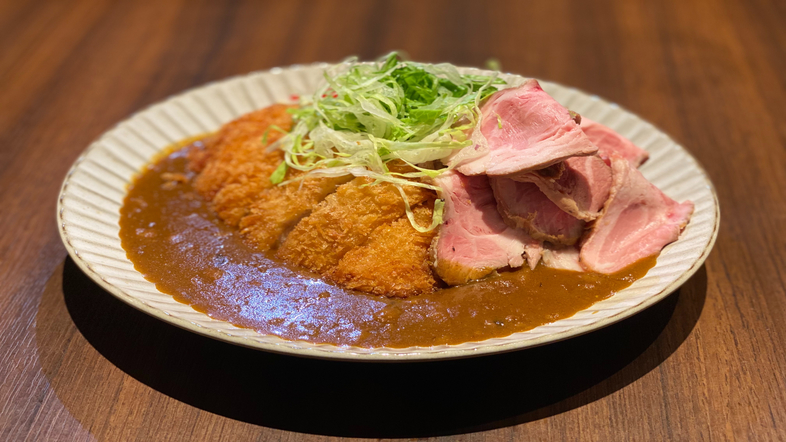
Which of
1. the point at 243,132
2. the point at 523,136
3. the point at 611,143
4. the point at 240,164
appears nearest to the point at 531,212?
the point at 523,136

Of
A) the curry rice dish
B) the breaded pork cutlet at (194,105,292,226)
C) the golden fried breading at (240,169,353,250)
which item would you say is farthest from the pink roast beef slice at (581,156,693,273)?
the breaded pork cutlet at (194,105,292,226)

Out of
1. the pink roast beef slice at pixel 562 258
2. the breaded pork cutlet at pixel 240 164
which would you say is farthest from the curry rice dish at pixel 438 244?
the breaded pork cutlet at pixel 240 164

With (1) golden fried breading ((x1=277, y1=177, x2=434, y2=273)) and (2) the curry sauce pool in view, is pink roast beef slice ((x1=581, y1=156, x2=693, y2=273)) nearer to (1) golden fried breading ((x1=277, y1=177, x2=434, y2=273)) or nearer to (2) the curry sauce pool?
(2) the curry sauce pool

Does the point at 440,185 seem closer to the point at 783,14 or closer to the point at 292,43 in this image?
the point at 292,43

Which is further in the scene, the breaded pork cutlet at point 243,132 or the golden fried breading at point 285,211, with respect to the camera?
the breaded pork cutlet at point 243,132

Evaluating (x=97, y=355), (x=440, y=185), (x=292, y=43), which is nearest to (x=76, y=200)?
(x=97, y=355)

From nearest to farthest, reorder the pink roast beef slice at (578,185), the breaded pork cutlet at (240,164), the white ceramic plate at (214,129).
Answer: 1. the white ceramic plate at (214,129)
2. the pink roast beef slice at (578,185)
3. the breaded pork cutlet at (240,164)

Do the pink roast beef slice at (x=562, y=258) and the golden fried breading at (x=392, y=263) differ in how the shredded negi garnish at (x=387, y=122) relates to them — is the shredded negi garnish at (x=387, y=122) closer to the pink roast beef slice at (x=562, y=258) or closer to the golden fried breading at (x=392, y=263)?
the golden fried breading at (x=392, y=263)

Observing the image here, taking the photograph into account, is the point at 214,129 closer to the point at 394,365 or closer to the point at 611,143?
the point at 394,365
